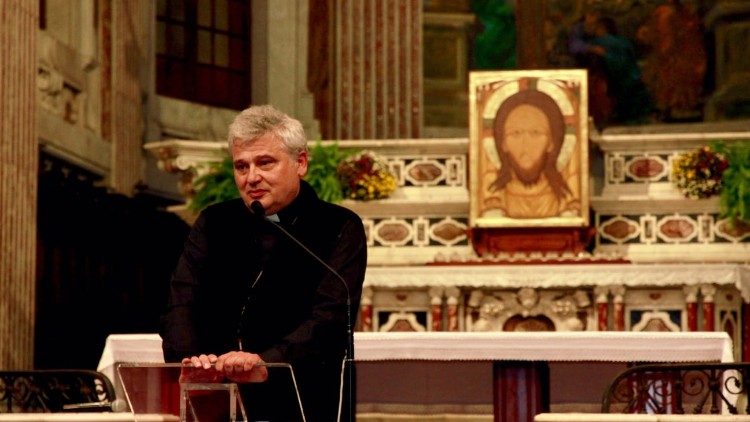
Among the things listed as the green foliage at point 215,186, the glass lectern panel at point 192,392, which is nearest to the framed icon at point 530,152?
the green foliage at point 215,186

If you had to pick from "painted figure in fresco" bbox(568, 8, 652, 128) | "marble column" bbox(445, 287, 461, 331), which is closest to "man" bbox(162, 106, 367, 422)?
"marble column" bbox(445, 287, 461, 331)

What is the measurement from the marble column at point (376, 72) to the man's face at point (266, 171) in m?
9.52

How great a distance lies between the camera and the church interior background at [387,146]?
9.26 metres

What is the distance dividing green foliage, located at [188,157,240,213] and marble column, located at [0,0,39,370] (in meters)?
1.07

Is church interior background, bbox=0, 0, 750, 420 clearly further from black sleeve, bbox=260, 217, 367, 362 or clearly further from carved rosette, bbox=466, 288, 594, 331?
black sleeve, bbox=260, 217, 367, 362

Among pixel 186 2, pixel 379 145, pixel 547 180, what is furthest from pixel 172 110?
pixel 547 180

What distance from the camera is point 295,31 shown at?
1425 cm

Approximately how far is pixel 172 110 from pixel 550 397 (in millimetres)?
7879

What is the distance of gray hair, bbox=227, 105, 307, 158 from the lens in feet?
11.6

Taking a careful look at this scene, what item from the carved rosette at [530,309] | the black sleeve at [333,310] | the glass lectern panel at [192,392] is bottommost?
the carved rosette at [530,309]

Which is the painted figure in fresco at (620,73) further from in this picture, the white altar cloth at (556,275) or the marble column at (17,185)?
the marble column at (17,185)

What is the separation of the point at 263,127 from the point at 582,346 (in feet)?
8.83

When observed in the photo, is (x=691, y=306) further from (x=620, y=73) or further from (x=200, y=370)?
(x=200, y=370)

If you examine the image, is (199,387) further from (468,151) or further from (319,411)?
(468,151)
